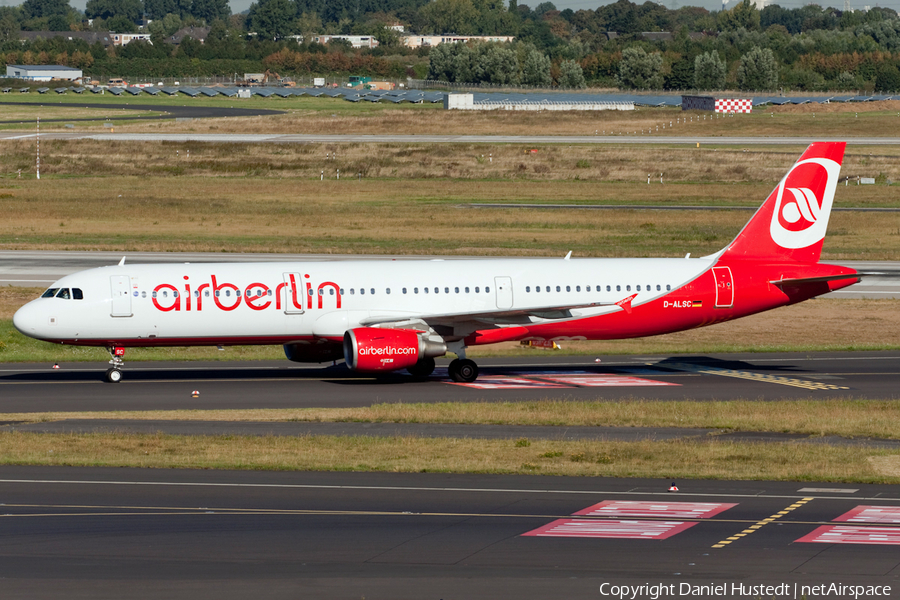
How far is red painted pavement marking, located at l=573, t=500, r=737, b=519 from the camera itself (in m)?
23.8

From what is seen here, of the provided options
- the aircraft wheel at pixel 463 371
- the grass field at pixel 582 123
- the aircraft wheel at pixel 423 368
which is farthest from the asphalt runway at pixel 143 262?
the grass field at pixel 582 123

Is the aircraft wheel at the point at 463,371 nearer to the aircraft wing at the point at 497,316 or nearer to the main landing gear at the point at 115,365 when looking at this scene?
the aircraft wing at the point at 497,316

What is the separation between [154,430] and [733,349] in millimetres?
27804

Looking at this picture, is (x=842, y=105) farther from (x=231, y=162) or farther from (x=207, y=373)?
(x=207, y=373)

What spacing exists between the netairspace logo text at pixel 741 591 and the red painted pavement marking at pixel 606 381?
23175 millimetres

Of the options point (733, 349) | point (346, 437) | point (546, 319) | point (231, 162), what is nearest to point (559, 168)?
point (231, 162)

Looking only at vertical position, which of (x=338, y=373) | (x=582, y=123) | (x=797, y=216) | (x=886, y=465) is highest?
(x=582, y=123)

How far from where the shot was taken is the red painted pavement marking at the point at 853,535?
21484 mm

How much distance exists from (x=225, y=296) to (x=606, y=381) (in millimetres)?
14624

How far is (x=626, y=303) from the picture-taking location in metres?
43.3

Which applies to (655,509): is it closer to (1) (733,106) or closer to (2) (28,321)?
(2) (28,321)

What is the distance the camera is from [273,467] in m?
28.6

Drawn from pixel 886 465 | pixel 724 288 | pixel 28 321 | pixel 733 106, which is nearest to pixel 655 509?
pixel 886 465

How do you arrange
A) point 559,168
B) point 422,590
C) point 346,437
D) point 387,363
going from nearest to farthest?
1. point 422,590
2. point 346,437
3. point 387,363
4. point 559,168
